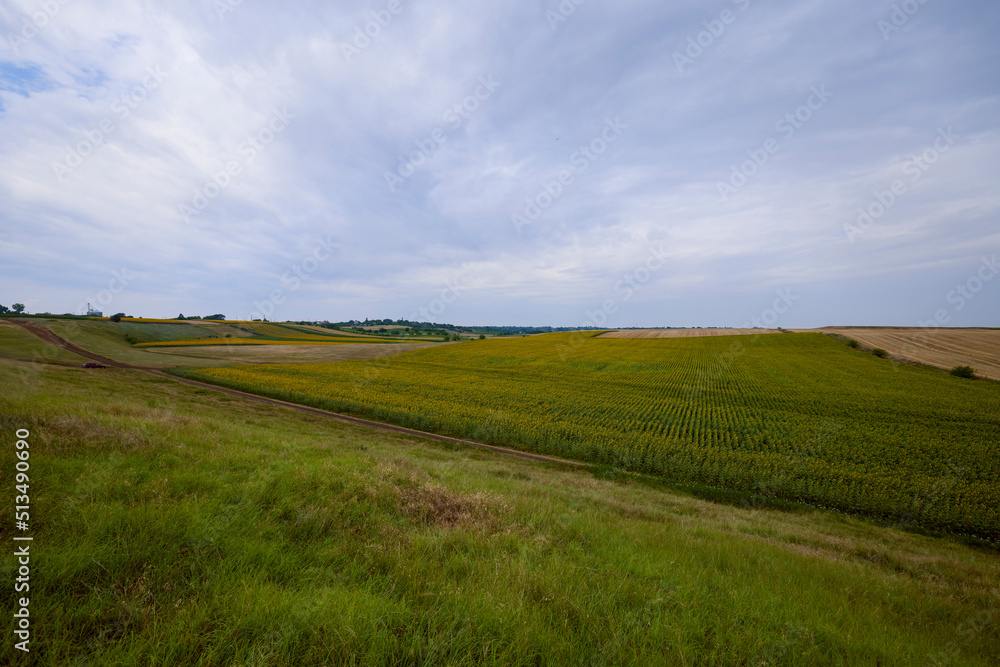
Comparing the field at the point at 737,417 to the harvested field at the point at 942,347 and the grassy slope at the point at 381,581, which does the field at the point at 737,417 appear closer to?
the harvested field at the point at 942,347

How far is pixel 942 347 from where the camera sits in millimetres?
61719

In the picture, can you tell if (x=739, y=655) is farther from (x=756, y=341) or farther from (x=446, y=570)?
(x=756, y=341)

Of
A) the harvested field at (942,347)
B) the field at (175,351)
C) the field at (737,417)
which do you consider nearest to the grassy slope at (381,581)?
the field at (737,417)

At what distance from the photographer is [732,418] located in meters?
29.3

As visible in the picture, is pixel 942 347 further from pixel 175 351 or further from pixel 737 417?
pixel 175 351

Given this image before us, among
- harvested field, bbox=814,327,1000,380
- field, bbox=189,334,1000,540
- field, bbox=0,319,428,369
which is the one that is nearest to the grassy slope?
field, bbox=189,334,1000,540

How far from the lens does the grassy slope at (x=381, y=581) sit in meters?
2.80

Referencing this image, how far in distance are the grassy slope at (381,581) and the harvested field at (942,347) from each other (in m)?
66.4

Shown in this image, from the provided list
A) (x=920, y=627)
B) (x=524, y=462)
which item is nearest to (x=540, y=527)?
(x=920, y=627)

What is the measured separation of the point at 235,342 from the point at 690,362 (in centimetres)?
9654

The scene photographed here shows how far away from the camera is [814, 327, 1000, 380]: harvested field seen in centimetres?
4944

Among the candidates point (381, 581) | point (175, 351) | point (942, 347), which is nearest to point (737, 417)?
point (381, 581)

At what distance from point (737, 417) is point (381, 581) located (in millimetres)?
33580

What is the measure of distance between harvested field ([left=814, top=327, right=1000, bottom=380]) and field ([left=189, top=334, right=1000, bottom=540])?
18.5 ft
